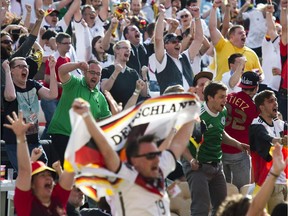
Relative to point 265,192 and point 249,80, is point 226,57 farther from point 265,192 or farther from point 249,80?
point 265,192

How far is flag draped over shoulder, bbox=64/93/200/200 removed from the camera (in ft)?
24.4

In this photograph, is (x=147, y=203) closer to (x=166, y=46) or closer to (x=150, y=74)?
(x=166, y=46)

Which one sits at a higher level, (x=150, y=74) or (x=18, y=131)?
(x=18, y=131)

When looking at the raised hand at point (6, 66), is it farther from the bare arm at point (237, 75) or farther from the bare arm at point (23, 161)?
the bare arm at point (23, 161)

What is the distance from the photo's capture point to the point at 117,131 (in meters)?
7.89

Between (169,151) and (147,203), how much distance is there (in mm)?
517

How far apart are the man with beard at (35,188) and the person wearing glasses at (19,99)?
10.7 feet

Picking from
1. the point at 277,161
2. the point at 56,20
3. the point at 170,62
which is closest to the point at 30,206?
the point at 277,161

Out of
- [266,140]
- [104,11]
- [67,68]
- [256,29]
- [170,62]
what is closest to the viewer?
[266,140]

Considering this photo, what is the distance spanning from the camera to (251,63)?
1420 cm

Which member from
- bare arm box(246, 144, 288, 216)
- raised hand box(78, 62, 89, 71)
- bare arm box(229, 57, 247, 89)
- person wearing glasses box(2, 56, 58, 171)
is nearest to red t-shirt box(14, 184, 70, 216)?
bare arm box(246, 144, 288, 216)

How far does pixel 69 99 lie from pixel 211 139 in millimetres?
1778

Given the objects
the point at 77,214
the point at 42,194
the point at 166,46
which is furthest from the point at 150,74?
the point at 42,194

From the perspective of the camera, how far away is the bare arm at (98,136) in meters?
7.04
